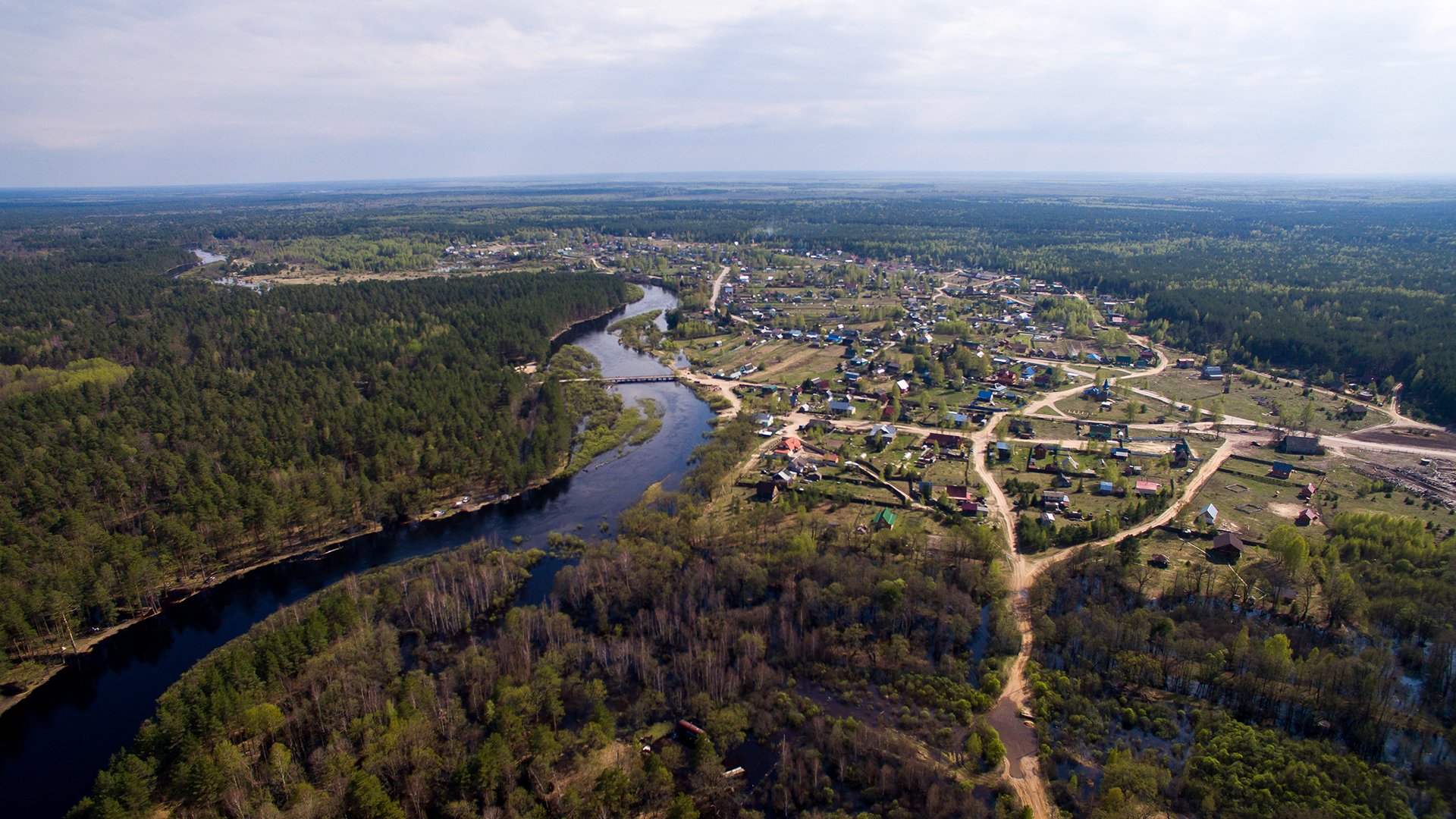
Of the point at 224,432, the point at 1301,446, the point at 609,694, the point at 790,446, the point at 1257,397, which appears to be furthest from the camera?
the point at 1257,397

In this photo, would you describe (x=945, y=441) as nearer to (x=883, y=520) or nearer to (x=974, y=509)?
(x=974, y=509)

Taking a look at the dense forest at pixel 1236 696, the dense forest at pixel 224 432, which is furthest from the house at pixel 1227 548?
the dense forest at pixel 224 432

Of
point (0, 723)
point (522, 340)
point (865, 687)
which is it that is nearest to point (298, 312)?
point (522, 340)

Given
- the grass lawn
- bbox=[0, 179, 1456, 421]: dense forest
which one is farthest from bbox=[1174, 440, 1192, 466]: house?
bbox=[0, 179, 1456, 421]: dense forest

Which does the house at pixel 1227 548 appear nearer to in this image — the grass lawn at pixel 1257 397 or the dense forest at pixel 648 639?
the dense forest at pixel 648 639

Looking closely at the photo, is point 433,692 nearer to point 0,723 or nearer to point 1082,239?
point 0,723

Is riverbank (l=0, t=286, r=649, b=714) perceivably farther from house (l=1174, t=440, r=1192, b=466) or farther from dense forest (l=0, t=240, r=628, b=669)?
house (l=1174, t=440, r=1192, b=466)

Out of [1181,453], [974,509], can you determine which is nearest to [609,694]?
[974,509]
